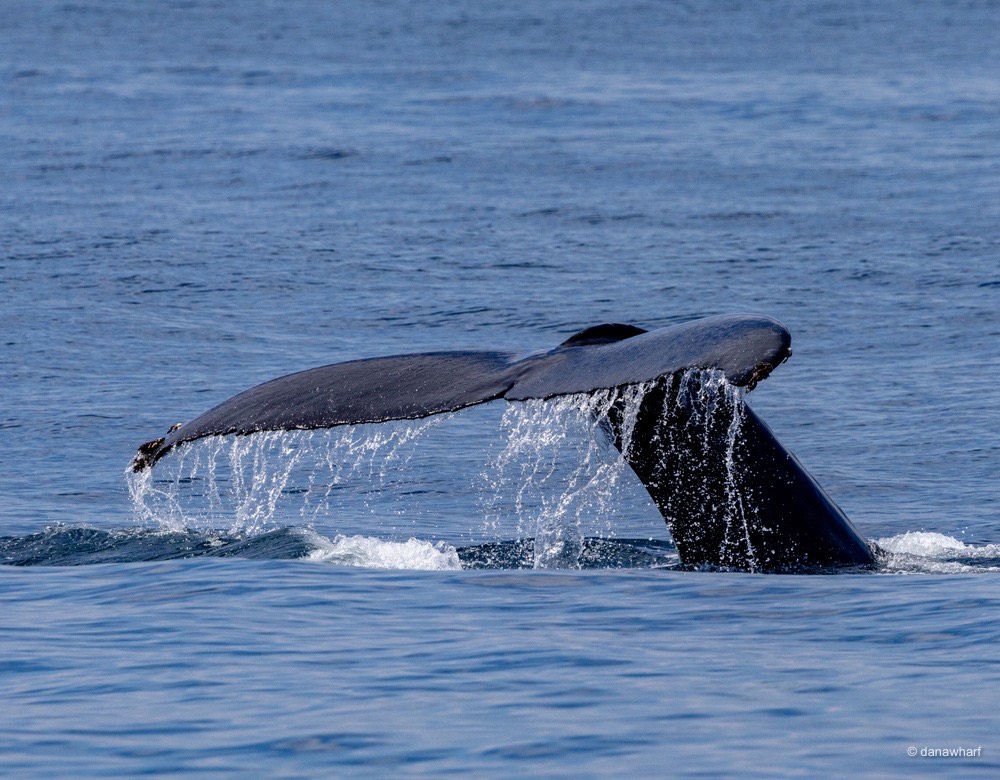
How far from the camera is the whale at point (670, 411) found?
228 inches

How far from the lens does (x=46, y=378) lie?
47.3 feet

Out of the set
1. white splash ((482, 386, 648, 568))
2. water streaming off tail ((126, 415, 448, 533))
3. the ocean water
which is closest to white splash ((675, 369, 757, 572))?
white splash ((482, 386, 648, 568))

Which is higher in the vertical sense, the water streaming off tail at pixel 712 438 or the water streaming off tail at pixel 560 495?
the water streaming off tail at pixel 712 438

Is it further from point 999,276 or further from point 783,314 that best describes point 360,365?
point 999,276

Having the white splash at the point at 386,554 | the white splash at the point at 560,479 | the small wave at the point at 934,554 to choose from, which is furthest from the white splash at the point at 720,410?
the white splash at the point at 386,554

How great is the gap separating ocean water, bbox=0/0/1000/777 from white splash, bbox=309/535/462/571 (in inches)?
1.6

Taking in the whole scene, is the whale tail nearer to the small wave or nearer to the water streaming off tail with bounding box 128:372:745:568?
the small wave

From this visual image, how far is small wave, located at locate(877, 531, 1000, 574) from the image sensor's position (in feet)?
26.2

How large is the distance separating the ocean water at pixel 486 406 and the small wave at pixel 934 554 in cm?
5

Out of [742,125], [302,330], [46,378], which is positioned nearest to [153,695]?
[46,378]

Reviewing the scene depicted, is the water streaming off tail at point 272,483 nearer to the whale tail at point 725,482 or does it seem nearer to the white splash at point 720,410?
the whale tail at point 725,482

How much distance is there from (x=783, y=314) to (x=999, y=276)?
2.63 meters

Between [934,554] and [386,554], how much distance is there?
2.66 metres

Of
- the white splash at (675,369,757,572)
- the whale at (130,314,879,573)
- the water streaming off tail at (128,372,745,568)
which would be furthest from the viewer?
the water streaming off tail at (128,372,745,568)
